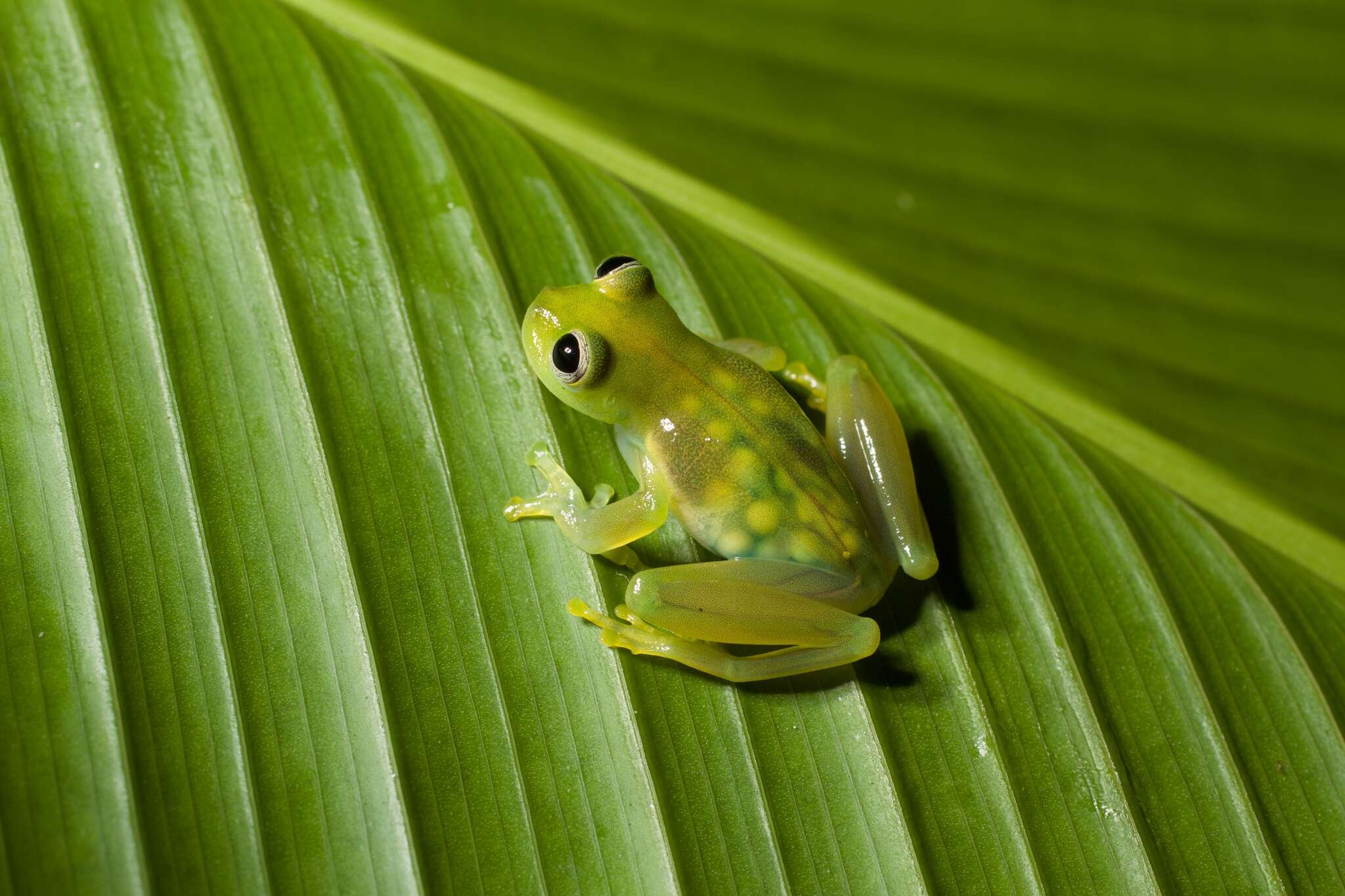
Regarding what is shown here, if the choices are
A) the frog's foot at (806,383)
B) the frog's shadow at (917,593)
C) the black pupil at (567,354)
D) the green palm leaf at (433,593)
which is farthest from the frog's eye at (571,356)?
the frog's shadow at (917,593)

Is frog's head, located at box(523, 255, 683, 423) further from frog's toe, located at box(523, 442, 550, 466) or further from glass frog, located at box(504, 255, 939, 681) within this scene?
frog's toe, located at box(523, 442, 550, 466)

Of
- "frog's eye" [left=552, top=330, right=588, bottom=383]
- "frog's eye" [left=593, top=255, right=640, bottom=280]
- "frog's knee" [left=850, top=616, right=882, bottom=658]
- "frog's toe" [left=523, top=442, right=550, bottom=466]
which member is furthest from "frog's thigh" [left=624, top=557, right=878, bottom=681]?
"frog's eye" [left=593, top=255, right=640, bottom=280]

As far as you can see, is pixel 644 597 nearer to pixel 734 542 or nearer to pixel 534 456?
pixel 734 542

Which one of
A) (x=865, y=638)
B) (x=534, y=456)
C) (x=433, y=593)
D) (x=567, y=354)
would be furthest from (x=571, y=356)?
(x=865, y=638)

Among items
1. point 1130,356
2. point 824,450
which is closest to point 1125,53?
point 1130,356

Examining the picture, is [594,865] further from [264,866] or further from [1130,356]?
[1130,356]

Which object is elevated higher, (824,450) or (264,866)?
(824,450)

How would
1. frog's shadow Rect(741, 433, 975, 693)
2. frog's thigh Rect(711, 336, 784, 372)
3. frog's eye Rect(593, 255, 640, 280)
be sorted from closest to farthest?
frog's shadow Rect(741, 433, 975, 693)
frog's eye Rect(593, 255, 640, 280)
frog's thigh Rect(711, 336, 784, 372)
